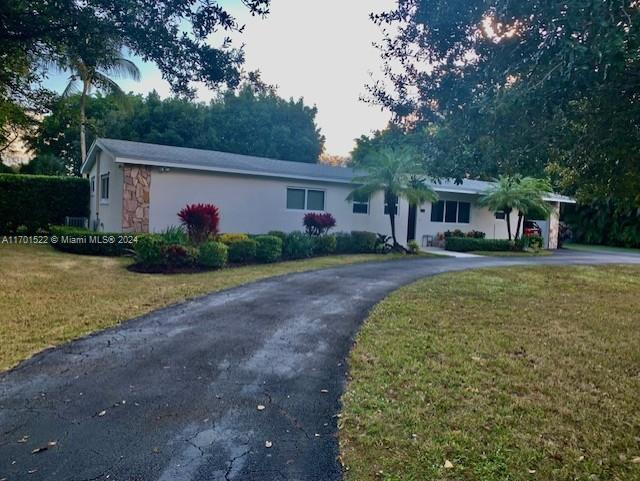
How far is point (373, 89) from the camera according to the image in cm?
677

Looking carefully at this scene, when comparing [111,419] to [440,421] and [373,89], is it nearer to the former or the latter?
[440,421]

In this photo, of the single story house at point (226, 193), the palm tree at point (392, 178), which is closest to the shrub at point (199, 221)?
the single story house at point (226, 193)

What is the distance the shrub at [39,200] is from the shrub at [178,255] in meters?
9.84

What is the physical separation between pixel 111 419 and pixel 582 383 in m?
4.31

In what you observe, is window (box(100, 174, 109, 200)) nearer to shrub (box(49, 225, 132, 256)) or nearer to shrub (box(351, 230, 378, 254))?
shrub (box(49, 225, 132, 256))

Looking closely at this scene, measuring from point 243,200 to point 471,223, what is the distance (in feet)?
40.3

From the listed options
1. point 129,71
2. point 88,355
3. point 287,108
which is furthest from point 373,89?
point 287,108

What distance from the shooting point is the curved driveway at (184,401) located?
9.55 ft

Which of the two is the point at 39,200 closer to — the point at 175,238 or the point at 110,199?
the point at 110,199

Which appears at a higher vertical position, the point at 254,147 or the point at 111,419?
the point at 254,147

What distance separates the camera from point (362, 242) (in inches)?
641

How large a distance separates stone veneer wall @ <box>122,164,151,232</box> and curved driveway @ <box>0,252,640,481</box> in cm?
786

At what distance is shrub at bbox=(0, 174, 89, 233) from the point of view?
55.3 ft

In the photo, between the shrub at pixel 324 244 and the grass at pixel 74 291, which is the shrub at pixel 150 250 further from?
the shrub at pixel 324 244
